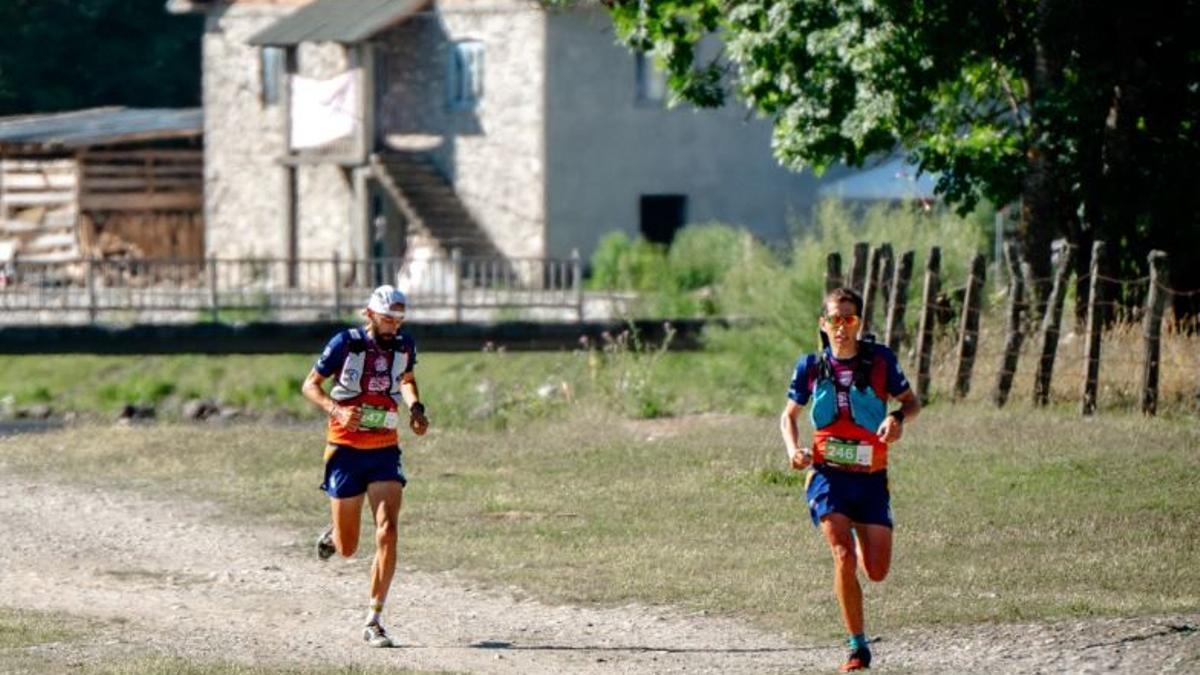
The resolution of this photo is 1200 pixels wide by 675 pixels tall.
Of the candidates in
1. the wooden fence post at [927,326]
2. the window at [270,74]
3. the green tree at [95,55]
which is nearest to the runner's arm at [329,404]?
the wooden fence post at [927,326]

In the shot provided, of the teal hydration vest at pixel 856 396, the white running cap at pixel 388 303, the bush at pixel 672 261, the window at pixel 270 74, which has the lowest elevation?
the bush at pixel 672 261

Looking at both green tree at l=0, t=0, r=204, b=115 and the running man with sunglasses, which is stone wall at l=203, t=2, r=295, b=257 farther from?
the running man with sunglasses

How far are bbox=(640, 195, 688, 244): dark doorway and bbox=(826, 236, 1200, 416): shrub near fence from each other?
2568cm

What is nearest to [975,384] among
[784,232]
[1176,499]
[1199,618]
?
[1176,499]

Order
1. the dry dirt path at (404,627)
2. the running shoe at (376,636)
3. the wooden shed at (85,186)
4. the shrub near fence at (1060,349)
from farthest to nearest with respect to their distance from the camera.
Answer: the wooden shed at (85,186)
the shrub near fence at (1060,349)
the running shoe at (376,636)
the dry dirt path at (404,627)

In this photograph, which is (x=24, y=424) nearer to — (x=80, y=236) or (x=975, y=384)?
(x=975, y=384)

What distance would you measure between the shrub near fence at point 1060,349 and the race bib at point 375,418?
11.6m

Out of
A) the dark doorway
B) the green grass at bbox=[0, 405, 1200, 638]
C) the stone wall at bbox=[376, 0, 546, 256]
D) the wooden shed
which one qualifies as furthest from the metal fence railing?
the wooden shed

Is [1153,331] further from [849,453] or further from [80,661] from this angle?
[80,661]

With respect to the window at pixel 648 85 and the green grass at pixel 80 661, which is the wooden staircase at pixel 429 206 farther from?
the green grass at pixel 80 661

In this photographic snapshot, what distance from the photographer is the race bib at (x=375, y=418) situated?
1284 centimetres

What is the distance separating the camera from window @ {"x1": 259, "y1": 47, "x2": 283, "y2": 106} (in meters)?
54.9

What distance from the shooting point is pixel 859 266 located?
2595 cm

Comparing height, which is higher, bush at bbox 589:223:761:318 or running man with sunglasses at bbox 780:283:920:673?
running man with sunglasses at bbox 780:283:920:673
